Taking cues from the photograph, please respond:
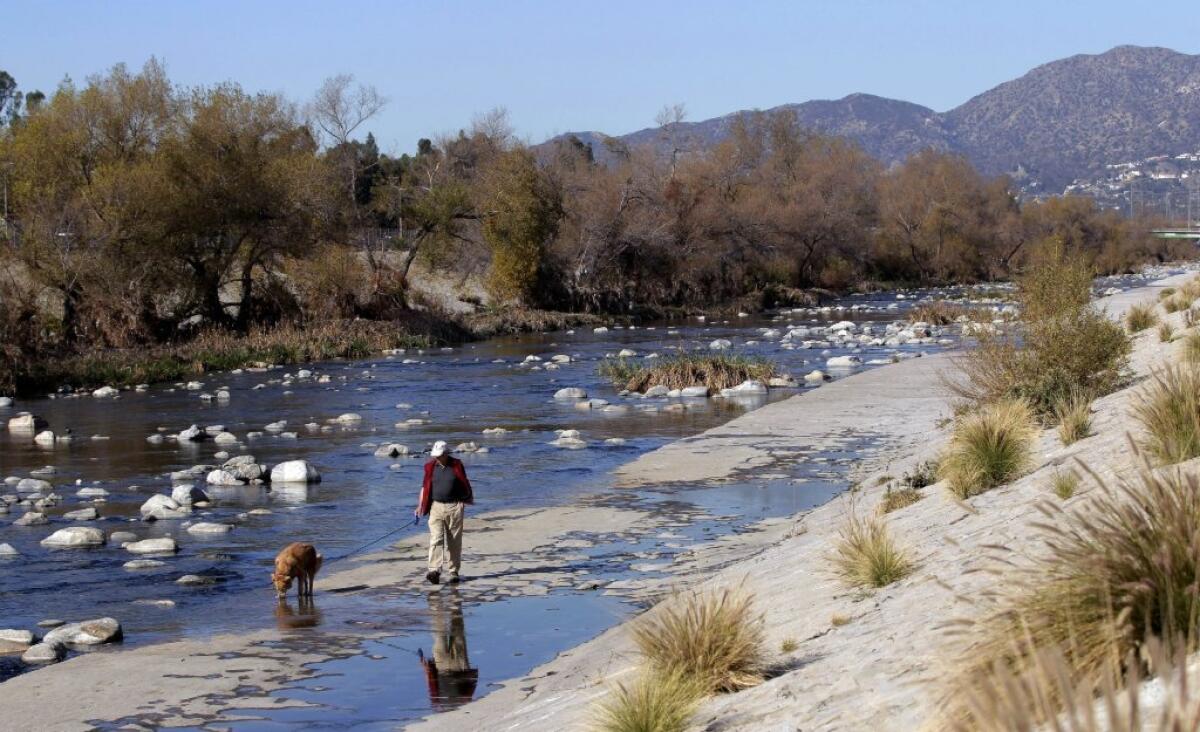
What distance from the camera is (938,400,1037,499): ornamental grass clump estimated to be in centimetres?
1295

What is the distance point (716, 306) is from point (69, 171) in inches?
1452

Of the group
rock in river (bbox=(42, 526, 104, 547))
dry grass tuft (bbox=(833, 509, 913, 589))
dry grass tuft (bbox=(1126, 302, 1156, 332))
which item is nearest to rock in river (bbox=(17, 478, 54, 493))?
rock in river (bbox=(42, 526, 104, 547))

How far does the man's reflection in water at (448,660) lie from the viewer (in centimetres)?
1045

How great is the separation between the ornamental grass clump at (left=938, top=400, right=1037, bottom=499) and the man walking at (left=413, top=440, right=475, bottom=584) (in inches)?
201

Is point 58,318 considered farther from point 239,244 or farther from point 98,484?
point 98,484

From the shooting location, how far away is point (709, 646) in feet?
26.5

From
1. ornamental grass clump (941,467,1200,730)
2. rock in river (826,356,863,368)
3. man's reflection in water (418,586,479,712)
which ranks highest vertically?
ornamental grass clump (941,467,1200,730)

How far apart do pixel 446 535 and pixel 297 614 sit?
185 centimetres

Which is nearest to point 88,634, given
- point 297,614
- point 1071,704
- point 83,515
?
point 297,614

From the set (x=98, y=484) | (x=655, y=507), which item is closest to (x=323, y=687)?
(x=655, y=507)

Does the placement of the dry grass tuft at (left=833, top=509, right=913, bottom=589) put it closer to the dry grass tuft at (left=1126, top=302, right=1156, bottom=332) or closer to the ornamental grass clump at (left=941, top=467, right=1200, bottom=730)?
the ornamental grass clump at (left=941, top=467, right=1200, bottom=730)

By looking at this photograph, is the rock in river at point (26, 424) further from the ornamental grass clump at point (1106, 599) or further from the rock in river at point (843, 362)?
the ornamental grass clump at point (1106, 599)

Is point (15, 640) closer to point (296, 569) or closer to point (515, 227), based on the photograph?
point (296, 569)

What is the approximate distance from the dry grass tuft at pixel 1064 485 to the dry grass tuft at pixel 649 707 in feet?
13.2
